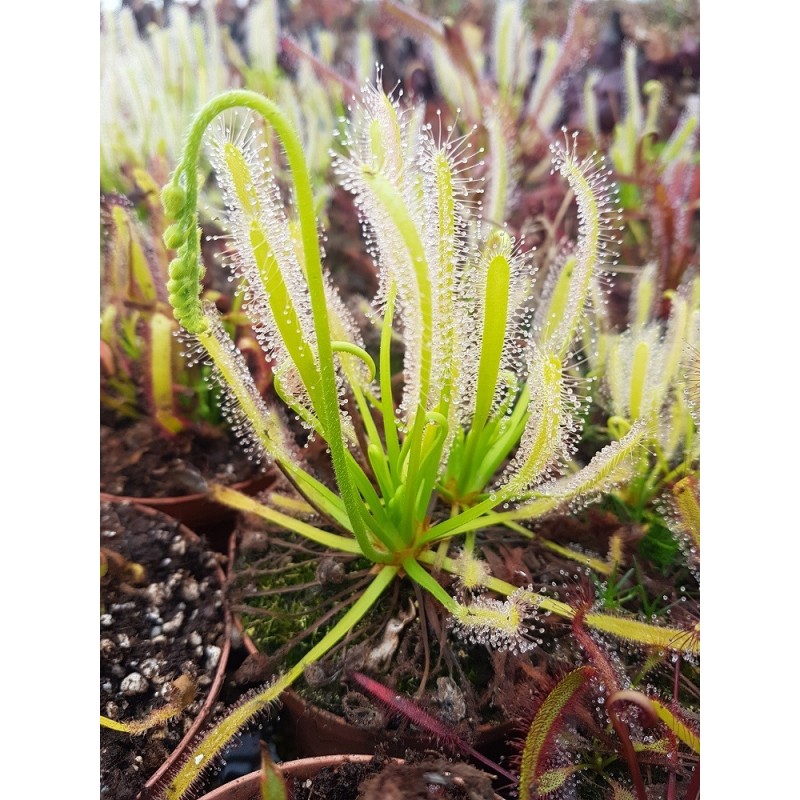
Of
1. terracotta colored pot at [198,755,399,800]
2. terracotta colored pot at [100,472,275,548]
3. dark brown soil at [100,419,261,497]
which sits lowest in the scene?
terracotta colored pot at [198,755,399,800]

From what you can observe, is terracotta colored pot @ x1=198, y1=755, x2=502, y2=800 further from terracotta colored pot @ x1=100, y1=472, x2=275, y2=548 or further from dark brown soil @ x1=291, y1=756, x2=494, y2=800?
terracotta colored pot @ x1=100, y1=472, x2=275, y2=548

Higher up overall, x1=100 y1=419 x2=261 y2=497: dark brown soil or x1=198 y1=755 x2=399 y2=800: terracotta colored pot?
x1=100 y1=419 x2=261 y2=497: dark brown soil

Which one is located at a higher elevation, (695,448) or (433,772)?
(695,448)

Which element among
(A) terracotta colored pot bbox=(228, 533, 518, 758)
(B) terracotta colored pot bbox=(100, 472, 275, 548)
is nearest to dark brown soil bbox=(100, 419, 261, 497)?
(B) terracotta colored pot bbox=(100, 472, 275, 548)

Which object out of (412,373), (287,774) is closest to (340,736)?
(287,774)
